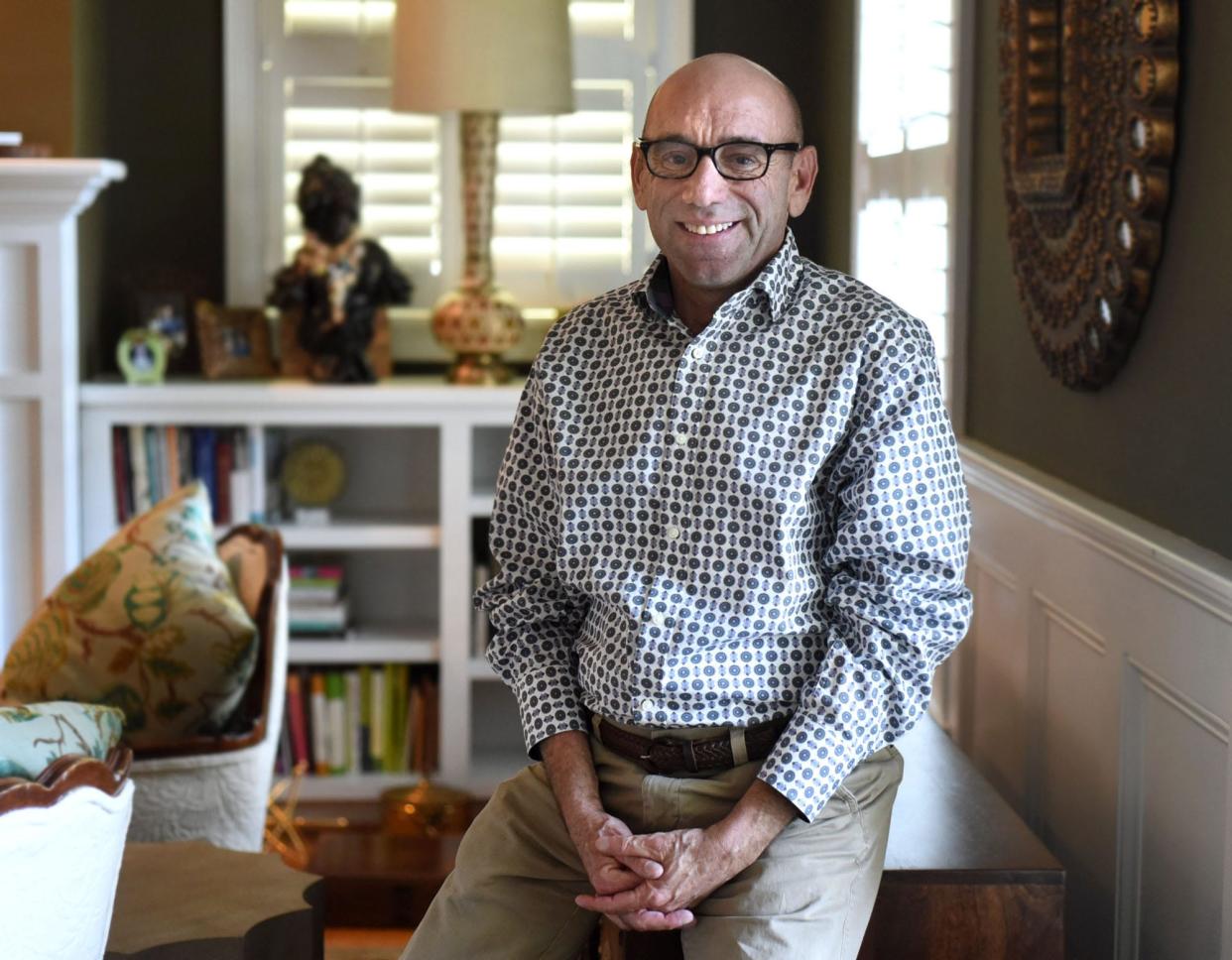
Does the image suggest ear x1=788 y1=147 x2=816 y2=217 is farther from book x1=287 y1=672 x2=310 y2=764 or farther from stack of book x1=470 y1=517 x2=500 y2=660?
book x1=287 y1=672 x2=310 y2=764

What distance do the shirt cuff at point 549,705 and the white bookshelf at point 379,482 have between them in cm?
212

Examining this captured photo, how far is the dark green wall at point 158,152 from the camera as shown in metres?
4.35

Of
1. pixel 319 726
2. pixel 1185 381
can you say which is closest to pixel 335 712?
pixel 319 726

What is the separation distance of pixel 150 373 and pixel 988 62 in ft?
7.11

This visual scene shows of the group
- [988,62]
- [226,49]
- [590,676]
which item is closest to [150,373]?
[226,49]

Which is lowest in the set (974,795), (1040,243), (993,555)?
(974,795)

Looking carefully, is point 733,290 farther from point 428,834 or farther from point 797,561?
point 428,834

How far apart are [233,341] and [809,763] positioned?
2873mm

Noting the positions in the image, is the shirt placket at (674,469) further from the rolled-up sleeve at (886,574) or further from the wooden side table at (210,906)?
the wooden side table at (210,906)

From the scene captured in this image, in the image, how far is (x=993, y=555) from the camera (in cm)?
288

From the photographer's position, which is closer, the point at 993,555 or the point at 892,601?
the point at 892,601

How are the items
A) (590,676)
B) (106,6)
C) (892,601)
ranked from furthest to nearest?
(106,6)
(590,676)
(892,601)

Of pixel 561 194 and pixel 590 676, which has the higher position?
pixel 561 194

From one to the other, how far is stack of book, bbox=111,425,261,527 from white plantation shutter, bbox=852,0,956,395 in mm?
1571
